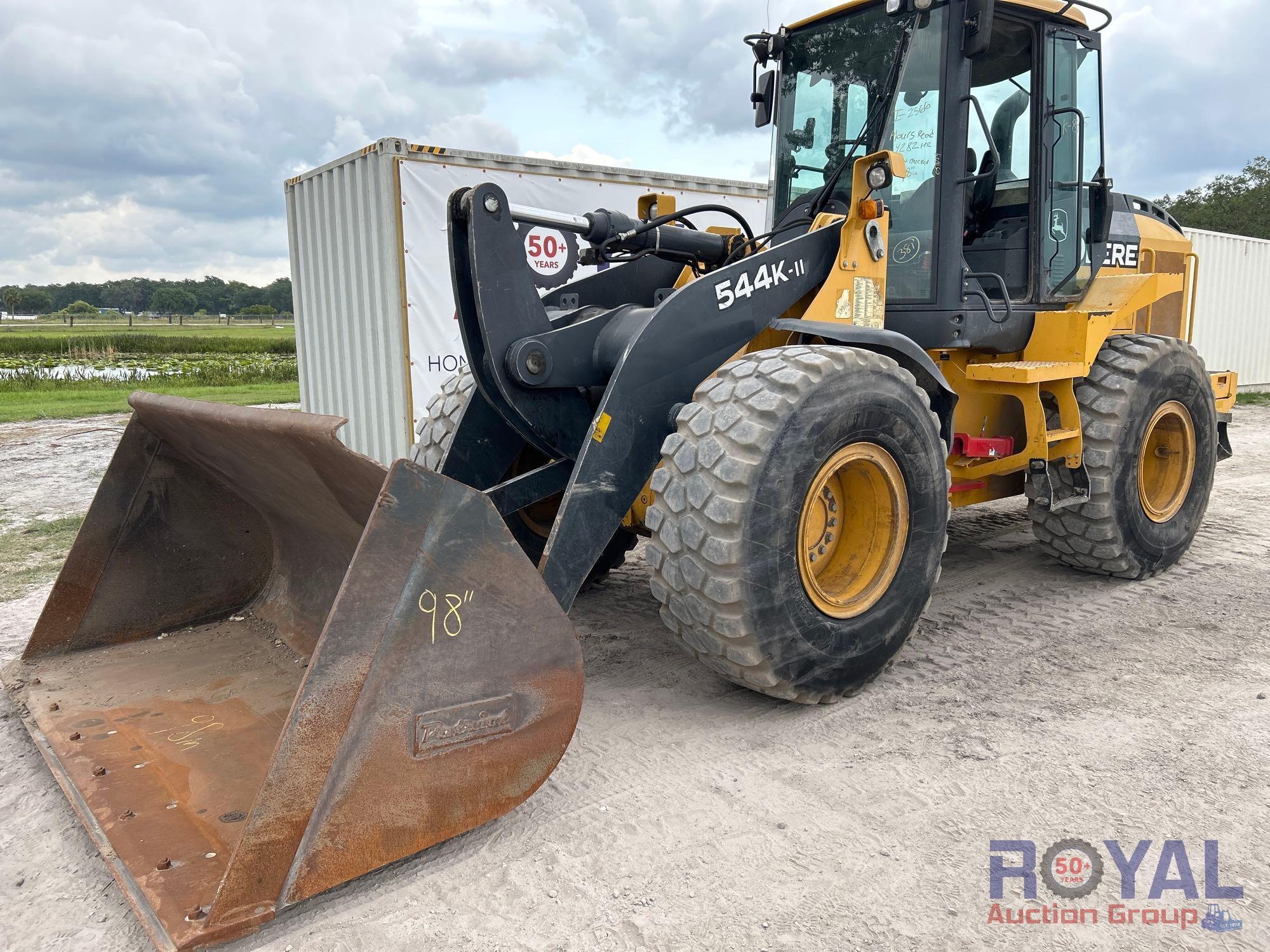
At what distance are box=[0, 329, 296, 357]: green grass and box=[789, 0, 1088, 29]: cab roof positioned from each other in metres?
28.5

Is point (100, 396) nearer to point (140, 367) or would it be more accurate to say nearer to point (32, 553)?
point (140, 367)

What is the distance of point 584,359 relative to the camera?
375 cm

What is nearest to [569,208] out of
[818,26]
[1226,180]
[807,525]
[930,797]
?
[818,26]

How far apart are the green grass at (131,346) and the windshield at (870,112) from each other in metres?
28.3

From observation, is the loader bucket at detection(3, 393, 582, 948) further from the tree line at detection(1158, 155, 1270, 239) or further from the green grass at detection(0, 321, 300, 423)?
the tree line at detection(1158, 155, 1270, 239)

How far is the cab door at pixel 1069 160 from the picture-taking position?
4746mm

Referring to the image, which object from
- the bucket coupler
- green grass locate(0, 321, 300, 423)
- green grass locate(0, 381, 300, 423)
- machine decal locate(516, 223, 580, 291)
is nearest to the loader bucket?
the bucket coupler

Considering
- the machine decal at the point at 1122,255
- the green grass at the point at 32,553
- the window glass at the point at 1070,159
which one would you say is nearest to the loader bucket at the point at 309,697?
the green grass at the point at 32,553

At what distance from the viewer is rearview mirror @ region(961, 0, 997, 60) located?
156 inches

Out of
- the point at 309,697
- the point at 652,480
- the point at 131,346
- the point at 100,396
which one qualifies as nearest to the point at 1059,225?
the point at 652,480

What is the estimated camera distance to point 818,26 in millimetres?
4816

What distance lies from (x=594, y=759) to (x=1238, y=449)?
31.5 feet

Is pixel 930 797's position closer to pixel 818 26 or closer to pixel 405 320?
pixel 818 26

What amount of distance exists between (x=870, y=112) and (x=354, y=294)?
16.2 feet
